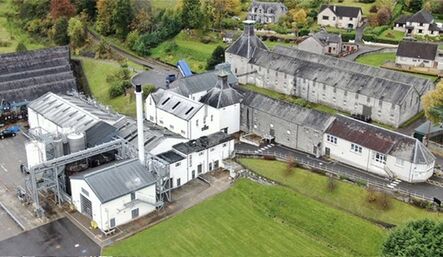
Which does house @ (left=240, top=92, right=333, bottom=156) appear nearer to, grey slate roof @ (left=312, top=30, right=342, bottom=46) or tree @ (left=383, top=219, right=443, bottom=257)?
tree @ (left=383, top=219, right=443, bottom=257)

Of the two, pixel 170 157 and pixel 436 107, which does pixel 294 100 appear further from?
pixel 170 157

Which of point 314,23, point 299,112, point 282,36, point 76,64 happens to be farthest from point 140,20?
point 299,112

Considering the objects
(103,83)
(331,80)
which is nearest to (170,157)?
(331,80)

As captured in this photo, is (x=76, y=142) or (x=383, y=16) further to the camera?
(x=383, y=16)

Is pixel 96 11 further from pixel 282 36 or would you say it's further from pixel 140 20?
pixel 282 36

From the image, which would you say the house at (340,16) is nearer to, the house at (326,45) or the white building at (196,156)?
the house at (326,45)

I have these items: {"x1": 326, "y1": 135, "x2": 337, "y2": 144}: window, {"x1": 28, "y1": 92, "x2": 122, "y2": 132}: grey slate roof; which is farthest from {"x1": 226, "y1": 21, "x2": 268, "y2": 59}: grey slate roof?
{"x1": 326, "y1": 135, "x2": 337, "y2": 144}: window
